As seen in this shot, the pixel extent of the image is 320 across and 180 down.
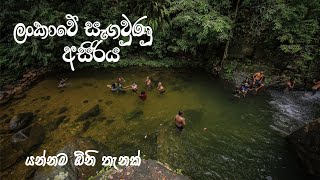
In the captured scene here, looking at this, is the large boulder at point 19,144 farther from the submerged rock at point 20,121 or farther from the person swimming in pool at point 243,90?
the person swimming in pool at point 243,90

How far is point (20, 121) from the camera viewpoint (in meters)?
11.8

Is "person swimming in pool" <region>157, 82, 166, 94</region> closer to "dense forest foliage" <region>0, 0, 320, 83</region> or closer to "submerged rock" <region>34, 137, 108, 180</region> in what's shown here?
"dense forest foliage" <region>0, 0, 320, 83</region>

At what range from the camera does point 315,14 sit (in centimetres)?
1596

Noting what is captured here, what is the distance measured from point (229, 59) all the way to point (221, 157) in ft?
26.8

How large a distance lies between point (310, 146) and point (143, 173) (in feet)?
19.6

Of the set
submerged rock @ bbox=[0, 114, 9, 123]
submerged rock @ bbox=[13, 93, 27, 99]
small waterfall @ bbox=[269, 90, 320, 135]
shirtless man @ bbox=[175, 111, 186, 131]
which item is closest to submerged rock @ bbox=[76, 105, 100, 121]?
submerged rock @ bbox=[0, 114, 9, 123]

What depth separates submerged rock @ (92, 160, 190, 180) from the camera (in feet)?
26.4

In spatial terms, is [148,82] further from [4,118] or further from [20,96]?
[4,118]

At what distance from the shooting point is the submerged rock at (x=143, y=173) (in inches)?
317

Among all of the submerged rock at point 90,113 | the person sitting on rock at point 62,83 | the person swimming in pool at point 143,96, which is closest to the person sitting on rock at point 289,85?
the person swimming in pool at point 143,96

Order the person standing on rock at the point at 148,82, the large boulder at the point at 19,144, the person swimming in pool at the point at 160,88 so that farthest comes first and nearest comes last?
the person standing on rock at the point at 148,82 → the person swimming in pool at the point at 160,88 → the large boulder at the point at 19,144

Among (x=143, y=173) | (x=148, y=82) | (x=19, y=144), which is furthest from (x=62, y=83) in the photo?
(x=143, y=173)

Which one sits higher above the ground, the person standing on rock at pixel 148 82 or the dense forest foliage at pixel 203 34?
the dense forest foliage at pixel 203 34

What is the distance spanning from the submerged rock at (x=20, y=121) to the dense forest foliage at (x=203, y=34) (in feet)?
14.2
